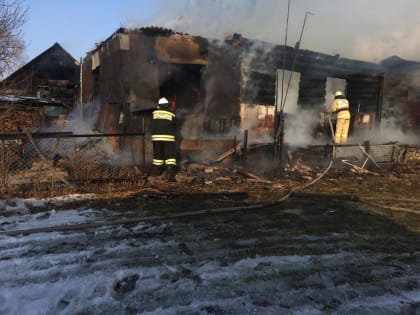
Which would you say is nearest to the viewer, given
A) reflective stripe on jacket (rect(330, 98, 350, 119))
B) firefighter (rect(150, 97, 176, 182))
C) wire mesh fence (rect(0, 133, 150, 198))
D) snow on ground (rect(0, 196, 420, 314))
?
snow on ground (rect(0, 196, 420, 314))

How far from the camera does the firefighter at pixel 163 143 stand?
7844 mm

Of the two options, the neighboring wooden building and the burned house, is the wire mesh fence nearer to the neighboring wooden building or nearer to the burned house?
the burned house

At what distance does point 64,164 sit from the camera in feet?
24.7

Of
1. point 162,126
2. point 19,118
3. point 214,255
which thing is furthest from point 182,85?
point 214,255

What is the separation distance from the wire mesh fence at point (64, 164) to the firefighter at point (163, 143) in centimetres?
44

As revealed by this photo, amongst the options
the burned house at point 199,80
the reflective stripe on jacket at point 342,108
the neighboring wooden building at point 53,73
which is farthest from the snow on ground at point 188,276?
the neighboring wooden building at point 53,73

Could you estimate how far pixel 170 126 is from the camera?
7.94 metres

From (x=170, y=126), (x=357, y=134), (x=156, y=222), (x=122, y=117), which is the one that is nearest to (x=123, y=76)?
(x=122, y=117)

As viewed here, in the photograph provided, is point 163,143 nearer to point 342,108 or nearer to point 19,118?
point 342,108

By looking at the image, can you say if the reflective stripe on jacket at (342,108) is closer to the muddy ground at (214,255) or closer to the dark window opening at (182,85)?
the dark window opening at (182,85)

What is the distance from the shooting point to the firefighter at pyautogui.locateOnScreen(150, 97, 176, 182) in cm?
784

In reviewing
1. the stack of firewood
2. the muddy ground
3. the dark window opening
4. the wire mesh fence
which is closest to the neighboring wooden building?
the stack of firewood

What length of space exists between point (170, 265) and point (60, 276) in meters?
1.02

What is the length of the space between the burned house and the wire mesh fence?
1.50 m
